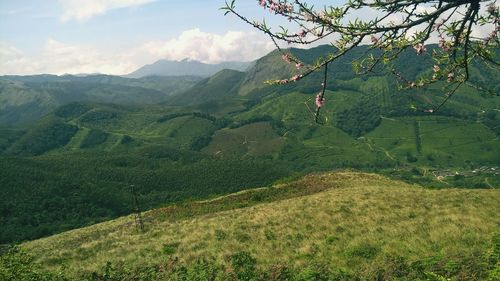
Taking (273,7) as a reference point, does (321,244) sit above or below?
below

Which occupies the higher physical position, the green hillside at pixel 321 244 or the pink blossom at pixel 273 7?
the pink blossom at pixel 273 7

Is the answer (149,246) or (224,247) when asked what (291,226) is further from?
(149,246)

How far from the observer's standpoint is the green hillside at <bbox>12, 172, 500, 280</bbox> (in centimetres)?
1747

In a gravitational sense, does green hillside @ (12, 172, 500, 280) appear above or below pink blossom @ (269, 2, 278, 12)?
below

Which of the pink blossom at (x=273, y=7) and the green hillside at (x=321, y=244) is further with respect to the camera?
the green hillside at (x=321, y=244)

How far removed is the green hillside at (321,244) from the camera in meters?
17.5

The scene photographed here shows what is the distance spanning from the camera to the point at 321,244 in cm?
2288

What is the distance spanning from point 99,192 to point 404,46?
638ft

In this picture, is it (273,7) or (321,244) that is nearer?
(273,7)

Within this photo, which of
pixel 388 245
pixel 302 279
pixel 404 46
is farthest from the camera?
pixel 388 245

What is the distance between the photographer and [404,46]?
650cm

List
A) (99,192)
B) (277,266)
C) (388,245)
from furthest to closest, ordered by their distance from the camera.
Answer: (99,192), (388,245), (277,266)

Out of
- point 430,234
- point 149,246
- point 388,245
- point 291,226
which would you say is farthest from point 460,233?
point 149,246

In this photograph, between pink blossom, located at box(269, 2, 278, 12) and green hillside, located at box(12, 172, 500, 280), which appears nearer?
pink blossom, located at box(269, 2, 278, 12)
